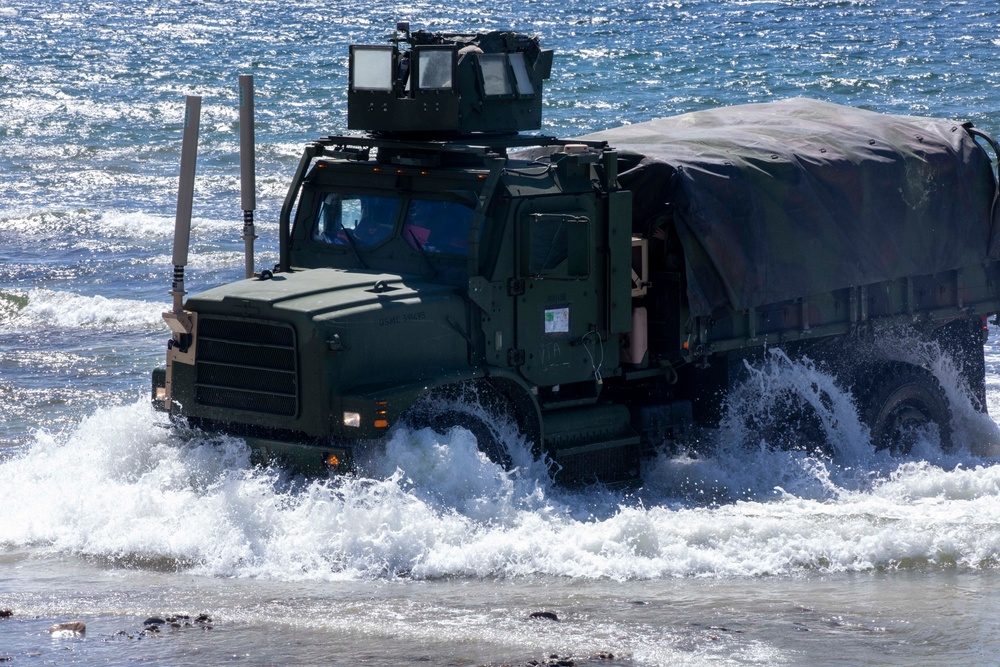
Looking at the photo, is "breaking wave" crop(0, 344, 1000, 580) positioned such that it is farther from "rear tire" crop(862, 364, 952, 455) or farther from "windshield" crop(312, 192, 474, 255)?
"windshield" crop(312, 192, 474, 255)

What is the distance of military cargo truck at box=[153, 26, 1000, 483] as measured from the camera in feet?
34.1

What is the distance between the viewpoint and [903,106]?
35.2 meters

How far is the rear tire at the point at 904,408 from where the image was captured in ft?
42.3

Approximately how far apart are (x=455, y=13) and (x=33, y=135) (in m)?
25.2

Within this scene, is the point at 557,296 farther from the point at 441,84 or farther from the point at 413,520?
the point at 413,520

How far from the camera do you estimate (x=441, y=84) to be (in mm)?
11203

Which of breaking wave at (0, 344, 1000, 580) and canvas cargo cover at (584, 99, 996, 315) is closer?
breaking wave at (0, 344, 1000, 580)

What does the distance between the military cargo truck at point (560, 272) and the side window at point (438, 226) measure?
0.02 metres

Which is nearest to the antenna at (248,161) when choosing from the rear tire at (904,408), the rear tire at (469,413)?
the rear tire at (469,413)

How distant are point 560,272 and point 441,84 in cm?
150

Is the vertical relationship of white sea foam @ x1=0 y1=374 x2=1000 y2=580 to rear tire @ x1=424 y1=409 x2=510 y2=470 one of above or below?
below

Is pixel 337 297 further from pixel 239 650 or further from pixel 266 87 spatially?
pixel 266 87

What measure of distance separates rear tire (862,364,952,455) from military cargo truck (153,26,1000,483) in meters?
0.02

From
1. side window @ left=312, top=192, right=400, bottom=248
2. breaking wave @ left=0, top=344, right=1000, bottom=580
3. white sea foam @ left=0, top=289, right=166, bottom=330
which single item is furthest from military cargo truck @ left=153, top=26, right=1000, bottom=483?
white sea foam @ left=0, top=289, right=166, bottom=330
